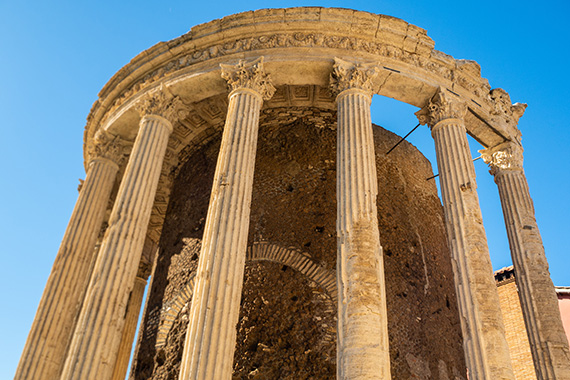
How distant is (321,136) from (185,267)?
4428 mm

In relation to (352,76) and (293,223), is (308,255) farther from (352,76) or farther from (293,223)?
(352,76)

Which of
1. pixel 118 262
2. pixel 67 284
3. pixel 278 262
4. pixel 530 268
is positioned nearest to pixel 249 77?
pixel 278 262

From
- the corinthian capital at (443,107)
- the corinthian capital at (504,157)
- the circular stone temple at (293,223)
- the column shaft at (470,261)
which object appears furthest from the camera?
the corinthian capital at (504,157)

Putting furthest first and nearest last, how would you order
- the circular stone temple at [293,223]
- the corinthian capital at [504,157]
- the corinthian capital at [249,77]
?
1. the corinthian capital at [504,157]
2. the corinthian capital at [249,77]
3. the circular stone temple at [293,223]

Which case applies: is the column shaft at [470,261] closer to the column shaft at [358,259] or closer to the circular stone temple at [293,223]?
the circular stone temple at [293,223]

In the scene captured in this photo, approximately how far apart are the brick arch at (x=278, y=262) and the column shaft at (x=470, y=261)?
8.57 ft

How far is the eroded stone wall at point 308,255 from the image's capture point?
30.1ft

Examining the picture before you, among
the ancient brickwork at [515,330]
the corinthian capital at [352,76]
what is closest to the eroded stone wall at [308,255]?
the corinthian capital at [352,76]

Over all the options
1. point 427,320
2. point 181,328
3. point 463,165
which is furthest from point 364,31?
point 181,328

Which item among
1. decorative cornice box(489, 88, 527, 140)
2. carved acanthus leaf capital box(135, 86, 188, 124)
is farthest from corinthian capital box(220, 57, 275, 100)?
decorative cornice box(489, 88, 527, 140)

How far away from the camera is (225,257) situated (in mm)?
7215

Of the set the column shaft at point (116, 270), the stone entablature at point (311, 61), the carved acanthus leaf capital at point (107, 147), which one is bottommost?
the column shaft at point (116, 270)

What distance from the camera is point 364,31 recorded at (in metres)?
9.79

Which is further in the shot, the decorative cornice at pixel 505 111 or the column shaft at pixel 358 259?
the decorative cornice at pixel 505 111
